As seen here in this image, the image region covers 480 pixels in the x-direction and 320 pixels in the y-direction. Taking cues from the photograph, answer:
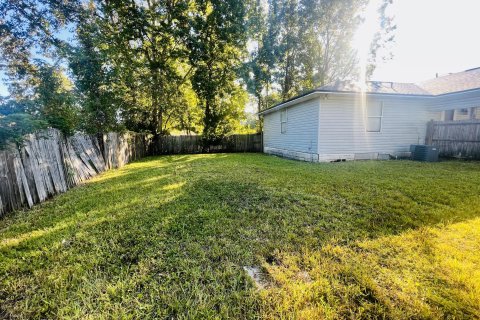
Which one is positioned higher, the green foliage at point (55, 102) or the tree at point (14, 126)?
the green foliage at point (55, 102)

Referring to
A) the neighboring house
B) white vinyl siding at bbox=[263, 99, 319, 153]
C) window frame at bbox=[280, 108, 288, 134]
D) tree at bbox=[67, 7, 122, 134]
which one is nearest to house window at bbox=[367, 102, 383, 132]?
the neighboring house

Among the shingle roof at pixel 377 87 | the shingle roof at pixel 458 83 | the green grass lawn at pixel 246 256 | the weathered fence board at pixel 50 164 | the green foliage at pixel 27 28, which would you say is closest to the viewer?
the green grass lawn at pixel 246 256

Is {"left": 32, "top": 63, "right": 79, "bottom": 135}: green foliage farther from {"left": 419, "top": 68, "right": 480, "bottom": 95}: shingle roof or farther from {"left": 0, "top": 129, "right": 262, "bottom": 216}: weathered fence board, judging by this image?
{"left": 419, "top": 68, "right": 480, "bottom": 95}: shingle roof

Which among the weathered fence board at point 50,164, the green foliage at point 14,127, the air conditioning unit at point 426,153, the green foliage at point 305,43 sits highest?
the green foliage at point 305,43

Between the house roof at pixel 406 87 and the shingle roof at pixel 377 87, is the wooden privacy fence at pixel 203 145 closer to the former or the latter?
the house roof at pixel 406 87

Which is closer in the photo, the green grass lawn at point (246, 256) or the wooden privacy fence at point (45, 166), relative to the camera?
the green grass lawn at point (246, 256)

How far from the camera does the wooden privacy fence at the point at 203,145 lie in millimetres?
14320

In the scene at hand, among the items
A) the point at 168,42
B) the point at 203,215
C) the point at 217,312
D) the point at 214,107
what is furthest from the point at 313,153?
the point at 168,42

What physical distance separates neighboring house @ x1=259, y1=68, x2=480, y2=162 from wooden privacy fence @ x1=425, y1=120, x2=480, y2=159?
391 mm

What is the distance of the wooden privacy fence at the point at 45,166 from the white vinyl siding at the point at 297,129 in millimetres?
8087

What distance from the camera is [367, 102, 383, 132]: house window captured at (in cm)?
860

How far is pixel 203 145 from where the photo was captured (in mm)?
15109

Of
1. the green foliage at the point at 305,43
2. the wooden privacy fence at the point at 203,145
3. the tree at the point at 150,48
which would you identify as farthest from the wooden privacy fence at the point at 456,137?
the tree at the point at 150,48

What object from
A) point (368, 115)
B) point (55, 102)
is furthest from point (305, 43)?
point (55, 102)
